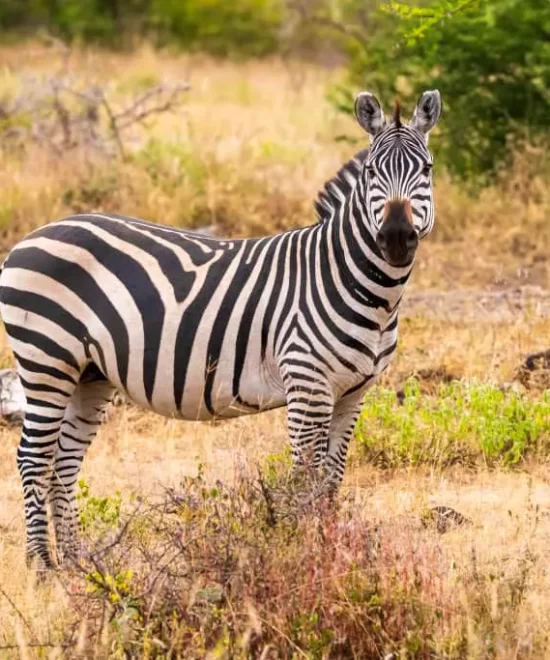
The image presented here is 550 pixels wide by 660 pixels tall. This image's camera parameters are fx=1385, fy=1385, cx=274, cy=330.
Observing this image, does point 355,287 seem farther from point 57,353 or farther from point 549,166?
point 549,166

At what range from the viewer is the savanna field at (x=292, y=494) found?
485 cm

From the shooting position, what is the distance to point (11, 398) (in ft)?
27.4

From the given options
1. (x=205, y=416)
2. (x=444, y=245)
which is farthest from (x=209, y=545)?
(x=444, y=245)

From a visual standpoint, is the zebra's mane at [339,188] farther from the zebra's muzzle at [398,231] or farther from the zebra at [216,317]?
the zebra's muzzle at [398,231]

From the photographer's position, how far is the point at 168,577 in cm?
496

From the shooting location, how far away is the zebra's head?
5.55 meters

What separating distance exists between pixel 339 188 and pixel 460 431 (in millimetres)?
1913

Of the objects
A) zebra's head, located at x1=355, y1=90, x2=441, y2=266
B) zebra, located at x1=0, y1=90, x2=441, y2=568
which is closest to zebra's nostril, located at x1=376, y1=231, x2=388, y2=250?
zebra's head, located at x1=355, y1=90, x2=441, y2=266

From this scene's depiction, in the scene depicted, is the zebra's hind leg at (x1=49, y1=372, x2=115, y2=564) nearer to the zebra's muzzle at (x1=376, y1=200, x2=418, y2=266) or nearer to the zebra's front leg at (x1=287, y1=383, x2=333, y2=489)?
the zebra's front leg at (x1=287, y1=383, x2=333, y2=489)

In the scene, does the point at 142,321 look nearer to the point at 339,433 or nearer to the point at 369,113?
the point at 339,433

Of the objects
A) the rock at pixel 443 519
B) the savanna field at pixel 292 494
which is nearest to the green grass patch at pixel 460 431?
the savanna field at pixel 292 494

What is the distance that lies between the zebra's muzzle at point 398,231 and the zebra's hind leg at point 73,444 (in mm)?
1611

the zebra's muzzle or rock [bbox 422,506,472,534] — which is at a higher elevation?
the zebra's muzzle

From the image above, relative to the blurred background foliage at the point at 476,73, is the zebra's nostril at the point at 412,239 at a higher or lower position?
higher
